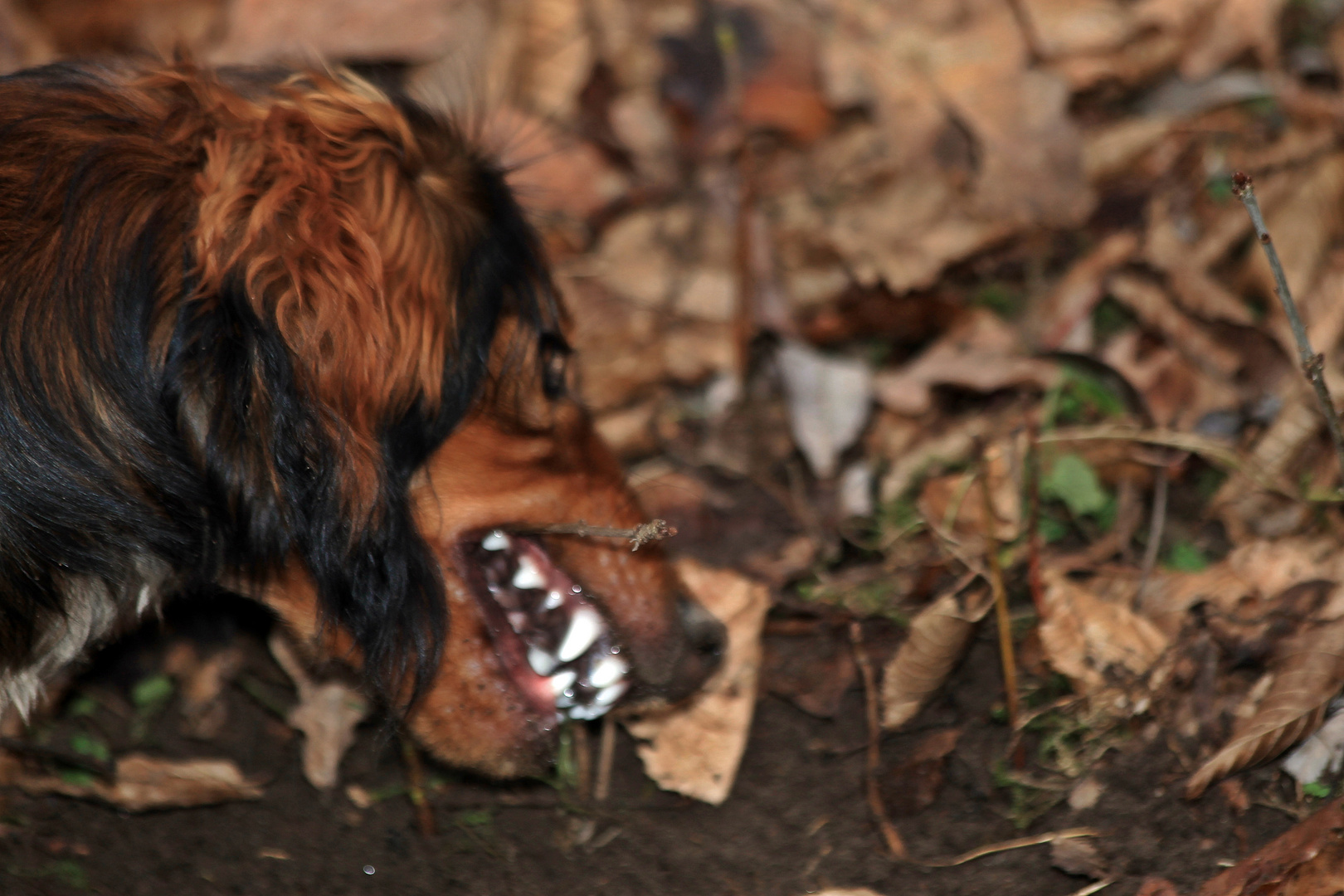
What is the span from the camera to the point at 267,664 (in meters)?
3.01

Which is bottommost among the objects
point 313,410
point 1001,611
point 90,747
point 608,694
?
point 90,747

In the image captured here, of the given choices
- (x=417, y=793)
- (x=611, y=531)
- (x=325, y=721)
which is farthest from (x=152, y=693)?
(x=611, y=531)

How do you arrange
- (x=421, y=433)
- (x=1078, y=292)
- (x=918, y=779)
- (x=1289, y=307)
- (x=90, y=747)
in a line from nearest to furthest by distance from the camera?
(x=1289, y=307) → (x=421, y=433) → (x=918, y=779) → (x=90, y=747) → (x=1078, y=292)

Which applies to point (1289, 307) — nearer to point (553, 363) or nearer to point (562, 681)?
point (553, 363)

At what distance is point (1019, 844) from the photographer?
2414mm

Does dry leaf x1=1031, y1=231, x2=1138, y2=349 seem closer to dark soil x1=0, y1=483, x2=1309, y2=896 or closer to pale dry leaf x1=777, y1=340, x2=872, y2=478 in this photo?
pale dry leaf x1=777, y1=340, x2=872, y2=478

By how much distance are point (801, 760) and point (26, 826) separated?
5.86ft

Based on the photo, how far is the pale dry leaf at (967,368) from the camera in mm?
3256

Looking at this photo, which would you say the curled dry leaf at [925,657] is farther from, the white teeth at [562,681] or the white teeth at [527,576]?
the white teeth at [527,576]

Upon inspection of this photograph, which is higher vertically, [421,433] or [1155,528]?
[421,433]

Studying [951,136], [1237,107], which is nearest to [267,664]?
[951,136]

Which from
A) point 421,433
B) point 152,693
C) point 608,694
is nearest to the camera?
point 421,433

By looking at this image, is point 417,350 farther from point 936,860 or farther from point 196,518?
point 936,860

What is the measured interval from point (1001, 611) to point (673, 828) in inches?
34.1
